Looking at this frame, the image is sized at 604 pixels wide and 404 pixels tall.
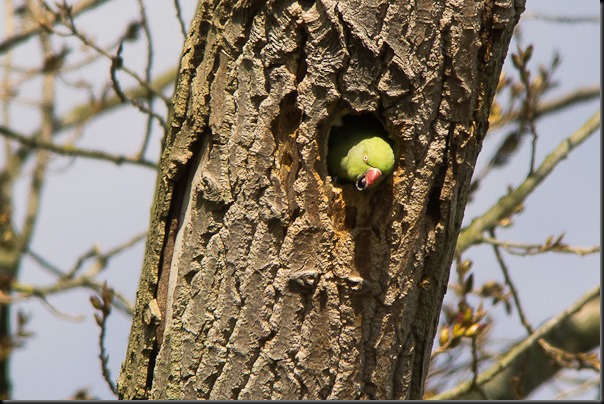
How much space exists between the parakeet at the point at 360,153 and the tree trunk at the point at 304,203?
0.09 m

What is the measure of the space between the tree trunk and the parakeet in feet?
0.30

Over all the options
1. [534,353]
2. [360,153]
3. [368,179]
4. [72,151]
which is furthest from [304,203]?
[534,353]

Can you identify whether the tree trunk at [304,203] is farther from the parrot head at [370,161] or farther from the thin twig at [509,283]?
the thin twig at [509,283]

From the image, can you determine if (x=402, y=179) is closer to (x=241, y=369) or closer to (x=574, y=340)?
(x=241, y=369)

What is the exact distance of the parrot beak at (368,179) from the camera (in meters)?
2.58

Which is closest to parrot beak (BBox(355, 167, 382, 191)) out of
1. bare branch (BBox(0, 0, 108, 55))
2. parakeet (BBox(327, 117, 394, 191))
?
parakeet (BBox(327, 117, 394, 191))

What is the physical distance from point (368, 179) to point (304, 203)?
12.5 inches

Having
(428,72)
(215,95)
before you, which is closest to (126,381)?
(215,95)

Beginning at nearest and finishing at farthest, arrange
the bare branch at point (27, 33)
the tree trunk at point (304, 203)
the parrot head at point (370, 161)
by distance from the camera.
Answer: the tree trunk at point (304, 203) < the parrot head at point (370, 161) < the bare branch at point (27, 33)

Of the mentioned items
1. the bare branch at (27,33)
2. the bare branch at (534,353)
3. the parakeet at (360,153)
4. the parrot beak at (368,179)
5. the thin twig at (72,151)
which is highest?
the bare branch at (27,33)

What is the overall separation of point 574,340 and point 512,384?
37.4 inches

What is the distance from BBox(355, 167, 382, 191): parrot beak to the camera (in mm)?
2582

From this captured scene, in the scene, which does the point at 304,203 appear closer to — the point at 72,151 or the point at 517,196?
the point at 517,196

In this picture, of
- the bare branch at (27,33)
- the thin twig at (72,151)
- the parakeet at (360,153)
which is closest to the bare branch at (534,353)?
the parakeet at (360,153)
